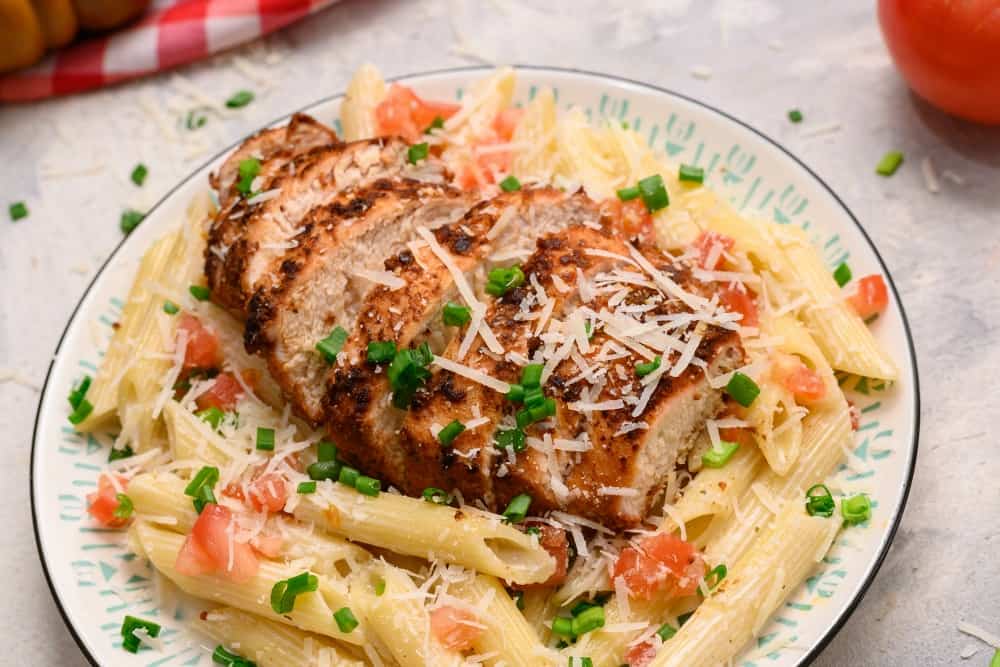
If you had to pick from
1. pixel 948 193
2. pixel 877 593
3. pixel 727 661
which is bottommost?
pixel 877 593

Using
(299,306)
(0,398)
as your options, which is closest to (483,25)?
(299,306)

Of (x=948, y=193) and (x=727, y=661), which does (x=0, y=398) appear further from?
(x=948, y=193)

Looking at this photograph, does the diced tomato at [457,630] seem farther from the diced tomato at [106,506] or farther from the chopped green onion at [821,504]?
the diced tomato at [106,506]

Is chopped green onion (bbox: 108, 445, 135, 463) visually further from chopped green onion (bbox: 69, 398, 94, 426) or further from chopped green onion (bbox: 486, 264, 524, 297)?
chopped green onion (bbox: 486, 264, 524, 297)

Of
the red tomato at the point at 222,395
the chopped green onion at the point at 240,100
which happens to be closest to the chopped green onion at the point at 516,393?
the red tomato at the point at 222,395

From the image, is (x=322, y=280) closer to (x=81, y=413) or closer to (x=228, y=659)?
(x=81, y=413)

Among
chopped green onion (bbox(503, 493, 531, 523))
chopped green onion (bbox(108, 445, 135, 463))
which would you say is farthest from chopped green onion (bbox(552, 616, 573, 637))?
chopped green onion (bbox(108, 445, 135, 463))
